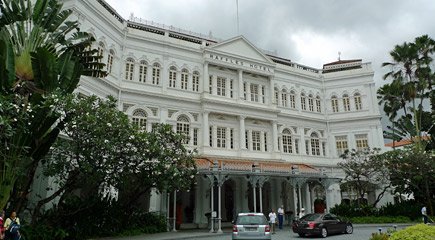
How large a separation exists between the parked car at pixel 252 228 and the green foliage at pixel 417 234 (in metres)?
6.55

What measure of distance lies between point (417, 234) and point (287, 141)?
24.8 meters

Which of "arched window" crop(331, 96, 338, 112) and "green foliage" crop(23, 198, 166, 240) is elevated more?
"arched window" crop(331, 96, 338, 112)

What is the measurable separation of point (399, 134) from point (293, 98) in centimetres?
1310

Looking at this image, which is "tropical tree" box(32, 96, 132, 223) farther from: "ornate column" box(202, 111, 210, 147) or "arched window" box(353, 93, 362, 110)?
"arched window" box(353, 93, 362, 110)

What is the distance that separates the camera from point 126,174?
1617 centimetres

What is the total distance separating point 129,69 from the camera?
26.5 m

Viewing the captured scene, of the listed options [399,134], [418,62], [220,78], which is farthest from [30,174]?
[399,134]

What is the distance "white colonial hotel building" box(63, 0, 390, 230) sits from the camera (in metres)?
24.5

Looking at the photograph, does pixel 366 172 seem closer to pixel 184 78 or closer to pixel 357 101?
pixel 357 101

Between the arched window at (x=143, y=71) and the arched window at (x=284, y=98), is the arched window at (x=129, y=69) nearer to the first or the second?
the arched window at (x=143, y=71)

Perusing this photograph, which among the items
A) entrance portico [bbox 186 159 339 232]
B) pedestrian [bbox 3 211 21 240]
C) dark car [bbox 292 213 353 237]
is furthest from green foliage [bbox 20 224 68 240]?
dark car [bbox 292 213 353 237]

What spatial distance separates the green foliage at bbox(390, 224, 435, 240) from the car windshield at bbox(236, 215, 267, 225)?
22.3 feet

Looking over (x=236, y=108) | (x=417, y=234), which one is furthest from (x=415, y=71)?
(x=417, y=234)

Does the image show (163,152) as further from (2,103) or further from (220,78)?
(220,78)
